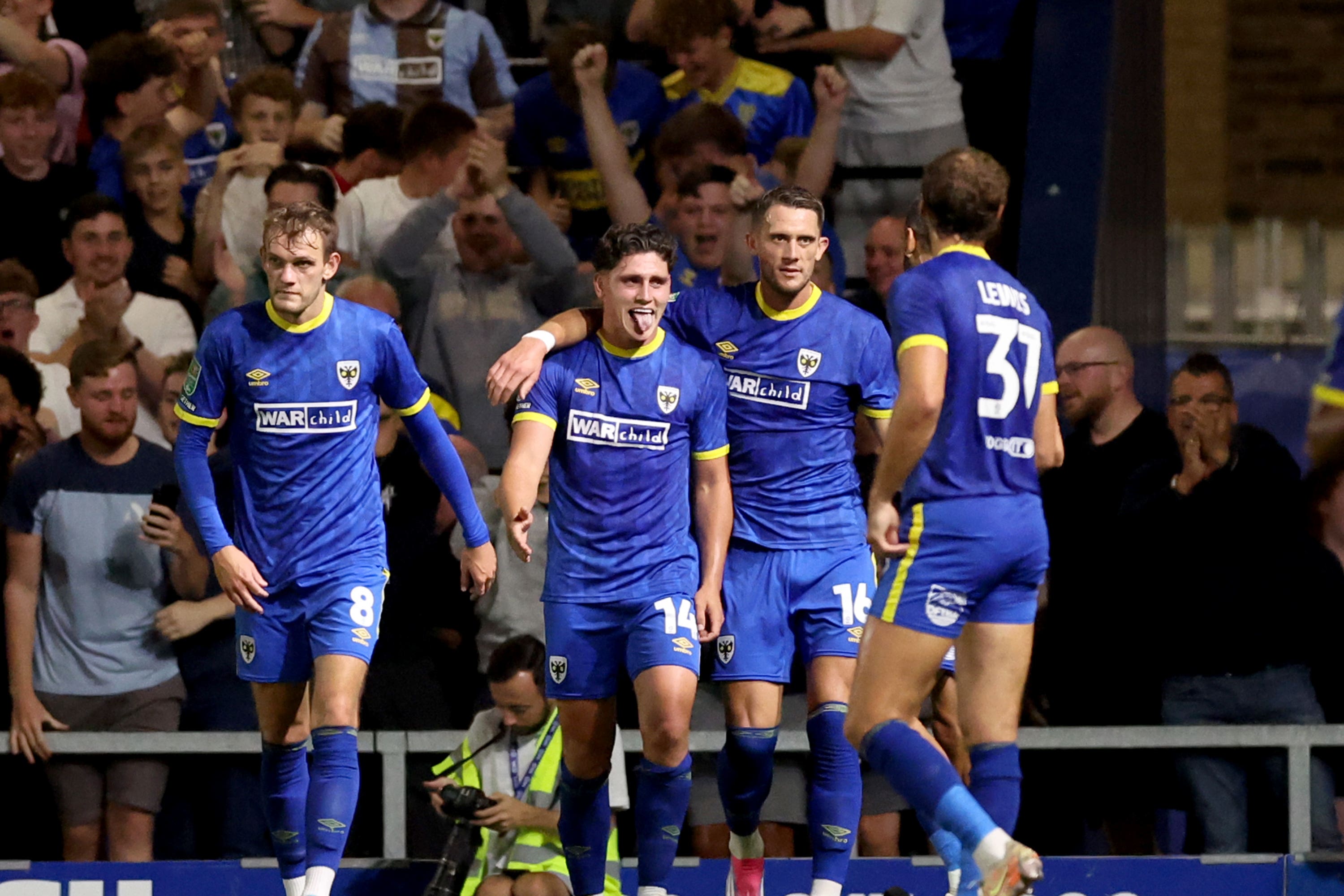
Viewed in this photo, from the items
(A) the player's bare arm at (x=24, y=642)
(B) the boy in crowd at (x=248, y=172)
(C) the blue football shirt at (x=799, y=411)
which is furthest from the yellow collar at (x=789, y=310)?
(A) the player's bare arm at (x=24, y=642)

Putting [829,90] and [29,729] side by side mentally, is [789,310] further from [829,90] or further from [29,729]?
[29,729]

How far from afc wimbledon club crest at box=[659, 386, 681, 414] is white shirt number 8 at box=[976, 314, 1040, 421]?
127cm

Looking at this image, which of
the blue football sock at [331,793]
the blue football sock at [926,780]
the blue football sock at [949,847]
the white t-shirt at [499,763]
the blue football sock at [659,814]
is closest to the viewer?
the blue football sock at [926,780]

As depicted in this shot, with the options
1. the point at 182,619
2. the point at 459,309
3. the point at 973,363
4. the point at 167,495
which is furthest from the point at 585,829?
the point at 459,309

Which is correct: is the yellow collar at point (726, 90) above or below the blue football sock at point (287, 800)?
above

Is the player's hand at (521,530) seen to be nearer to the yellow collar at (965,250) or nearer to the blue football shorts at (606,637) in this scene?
the blue football shorts at (606,637)

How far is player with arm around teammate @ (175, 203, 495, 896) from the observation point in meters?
5.34

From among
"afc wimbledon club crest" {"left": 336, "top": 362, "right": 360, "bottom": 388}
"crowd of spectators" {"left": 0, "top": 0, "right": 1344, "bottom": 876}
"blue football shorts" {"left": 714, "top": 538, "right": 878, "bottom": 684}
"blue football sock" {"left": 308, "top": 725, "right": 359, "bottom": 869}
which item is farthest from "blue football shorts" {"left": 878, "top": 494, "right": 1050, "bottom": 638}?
"crowd of spectators" {"left": 0, "top": 0, "right": 1344, "bottom": 876}

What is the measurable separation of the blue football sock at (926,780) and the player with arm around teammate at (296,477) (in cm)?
172

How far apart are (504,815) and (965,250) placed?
2.85 m

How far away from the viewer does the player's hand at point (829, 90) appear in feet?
25.3

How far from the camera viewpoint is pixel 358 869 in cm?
641

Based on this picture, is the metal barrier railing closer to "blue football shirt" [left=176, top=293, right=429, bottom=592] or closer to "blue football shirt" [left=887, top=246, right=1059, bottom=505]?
"blue football shirt" [left=176, top=293, right=429, bottom=592]

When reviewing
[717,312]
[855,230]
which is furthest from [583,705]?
[855,230]
